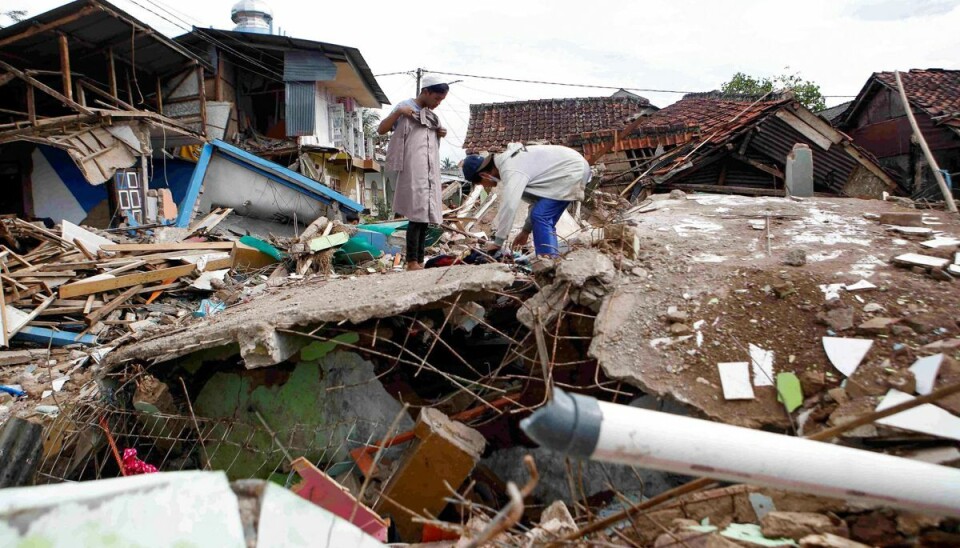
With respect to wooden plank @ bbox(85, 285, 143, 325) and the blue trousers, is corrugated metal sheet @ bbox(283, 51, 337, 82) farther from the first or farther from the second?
the blue trousers

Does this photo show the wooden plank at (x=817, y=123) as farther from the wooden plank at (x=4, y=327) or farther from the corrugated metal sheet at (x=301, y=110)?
the wooden plank at (x=4, y=327)

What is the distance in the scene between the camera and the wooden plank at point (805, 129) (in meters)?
10.5

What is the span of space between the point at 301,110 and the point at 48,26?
623 cm

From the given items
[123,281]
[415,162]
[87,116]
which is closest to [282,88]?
[87,116]

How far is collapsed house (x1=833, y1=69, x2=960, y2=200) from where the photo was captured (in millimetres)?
14523

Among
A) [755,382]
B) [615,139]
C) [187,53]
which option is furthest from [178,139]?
[755,382]

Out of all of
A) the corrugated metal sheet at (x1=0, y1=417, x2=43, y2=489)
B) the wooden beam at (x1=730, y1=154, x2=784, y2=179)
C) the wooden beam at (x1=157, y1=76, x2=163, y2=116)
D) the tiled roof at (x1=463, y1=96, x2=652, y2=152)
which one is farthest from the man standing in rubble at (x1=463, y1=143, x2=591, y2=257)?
the tiled roof at (x1=463, y1=96, x2=652, y2=152)

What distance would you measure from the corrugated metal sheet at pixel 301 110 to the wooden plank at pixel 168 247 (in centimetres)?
708

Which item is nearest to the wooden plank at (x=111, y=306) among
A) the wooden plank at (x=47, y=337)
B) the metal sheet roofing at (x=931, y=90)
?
the wooden plank at (x=47, y=337)

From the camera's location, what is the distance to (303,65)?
48.6 ft

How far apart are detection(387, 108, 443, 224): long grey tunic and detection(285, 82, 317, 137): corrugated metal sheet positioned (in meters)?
11.0

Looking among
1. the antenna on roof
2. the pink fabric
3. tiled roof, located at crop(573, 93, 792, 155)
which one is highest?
the antenna on roof

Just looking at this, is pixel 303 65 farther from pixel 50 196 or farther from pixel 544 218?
pixel 544 218

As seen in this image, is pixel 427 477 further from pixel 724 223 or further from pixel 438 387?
pixel 724 223
